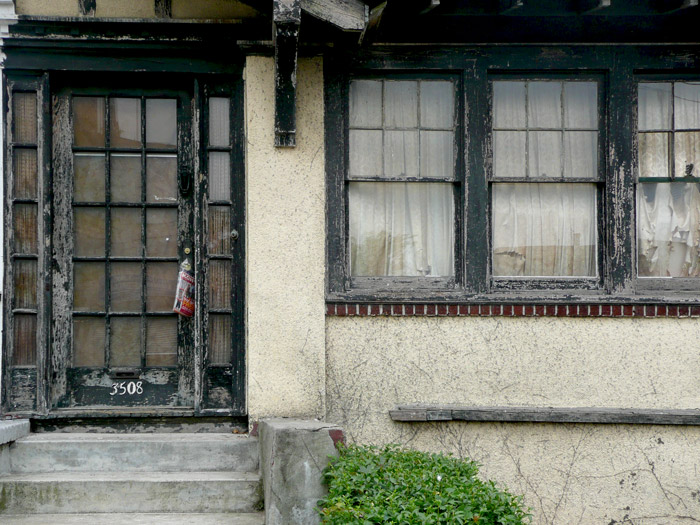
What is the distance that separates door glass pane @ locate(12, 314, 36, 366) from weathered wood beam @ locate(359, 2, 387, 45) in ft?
10.2

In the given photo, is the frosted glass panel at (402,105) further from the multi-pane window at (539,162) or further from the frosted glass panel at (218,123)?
the frosted glass panel at (218,123)

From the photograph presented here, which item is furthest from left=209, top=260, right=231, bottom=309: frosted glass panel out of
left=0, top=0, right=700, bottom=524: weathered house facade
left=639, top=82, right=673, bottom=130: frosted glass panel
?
left=639, top=82, right=673, bottom=130: frosted glass panel

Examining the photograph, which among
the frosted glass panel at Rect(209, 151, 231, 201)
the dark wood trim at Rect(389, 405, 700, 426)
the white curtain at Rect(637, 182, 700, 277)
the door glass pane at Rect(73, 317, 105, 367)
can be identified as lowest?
the dark wood trim at Rect(389, 405, 700, 426)

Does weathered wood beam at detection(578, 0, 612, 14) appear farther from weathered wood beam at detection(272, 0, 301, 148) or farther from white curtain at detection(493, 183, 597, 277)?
weathered wood beam at detection(272, 0, 301, 148)

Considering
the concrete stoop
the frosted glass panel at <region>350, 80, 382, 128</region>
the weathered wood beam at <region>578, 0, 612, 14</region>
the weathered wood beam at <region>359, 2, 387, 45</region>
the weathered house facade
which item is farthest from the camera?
the frosted glass panel at <region>350, 80, 382, 128</region>

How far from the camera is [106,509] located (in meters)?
4.80

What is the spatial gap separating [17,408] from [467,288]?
11.0 feet

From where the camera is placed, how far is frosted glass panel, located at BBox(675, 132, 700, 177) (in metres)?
5.60

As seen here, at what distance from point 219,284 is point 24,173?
5.28ft

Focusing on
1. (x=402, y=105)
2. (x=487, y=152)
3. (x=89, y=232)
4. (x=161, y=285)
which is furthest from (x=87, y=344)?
(x=487, y=152)

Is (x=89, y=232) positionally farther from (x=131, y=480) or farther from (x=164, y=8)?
(x=131, y=480)

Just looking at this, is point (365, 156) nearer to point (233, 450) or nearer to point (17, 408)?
point (233, 450)

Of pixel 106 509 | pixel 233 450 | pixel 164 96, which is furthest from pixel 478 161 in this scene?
pixel 106 509

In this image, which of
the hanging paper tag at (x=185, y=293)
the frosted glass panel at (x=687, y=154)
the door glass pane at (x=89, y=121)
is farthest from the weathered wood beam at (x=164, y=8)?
the frosted glass panel at (x=687, y=154)
